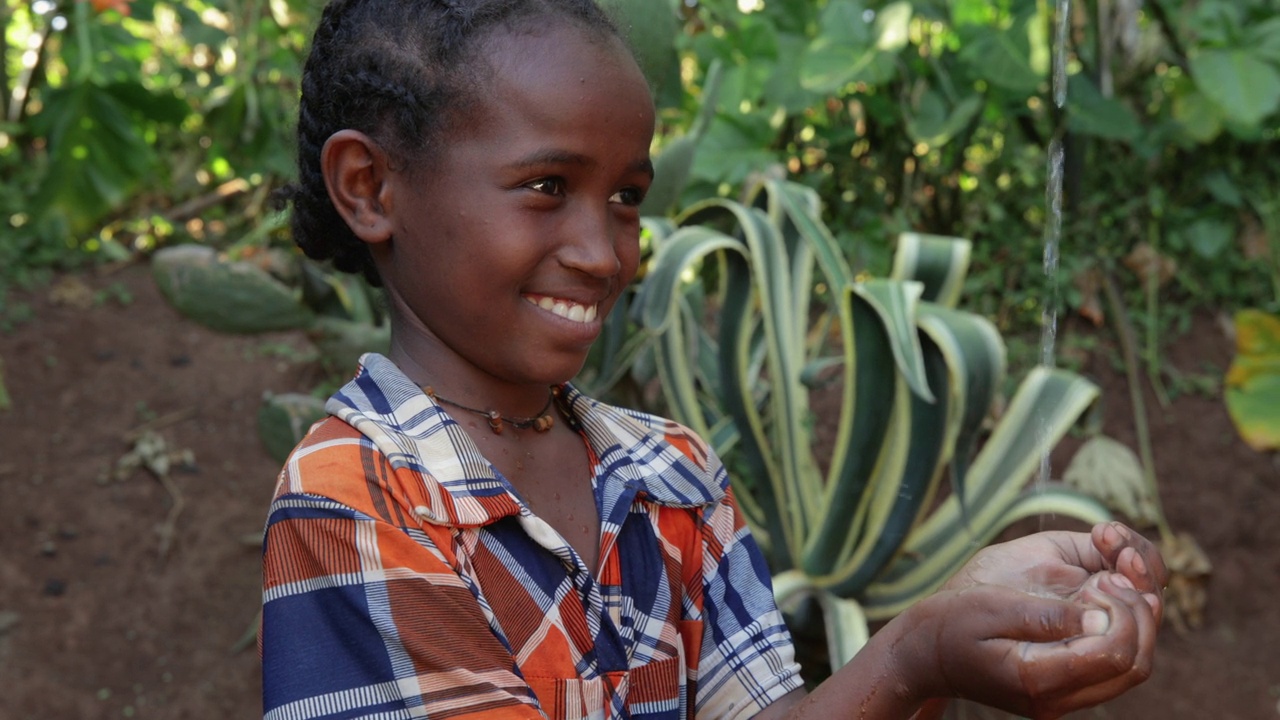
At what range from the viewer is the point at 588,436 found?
1097 mm

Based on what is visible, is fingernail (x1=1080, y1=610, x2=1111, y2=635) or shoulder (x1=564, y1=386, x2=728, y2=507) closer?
fingernail (x1=1080, y1=610, x2=1111, y2=635)

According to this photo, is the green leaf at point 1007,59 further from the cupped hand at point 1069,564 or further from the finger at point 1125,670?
the finger at point 1125,670

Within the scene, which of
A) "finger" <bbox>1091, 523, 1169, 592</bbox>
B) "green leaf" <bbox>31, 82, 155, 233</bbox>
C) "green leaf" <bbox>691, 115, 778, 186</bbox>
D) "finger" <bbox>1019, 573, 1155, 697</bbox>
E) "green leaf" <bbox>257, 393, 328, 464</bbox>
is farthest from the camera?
"green leaf" <bbox>31, 82, 155, 233</bbox>

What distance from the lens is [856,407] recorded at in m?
1.87

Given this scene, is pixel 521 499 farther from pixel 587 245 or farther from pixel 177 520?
pixel 177 520

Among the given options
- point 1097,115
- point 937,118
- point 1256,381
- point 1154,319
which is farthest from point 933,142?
point 1256,381

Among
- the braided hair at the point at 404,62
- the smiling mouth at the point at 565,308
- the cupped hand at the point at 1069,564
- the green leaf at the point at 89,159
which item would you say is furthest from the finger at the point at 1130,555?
the green leaf at the point at 89,159

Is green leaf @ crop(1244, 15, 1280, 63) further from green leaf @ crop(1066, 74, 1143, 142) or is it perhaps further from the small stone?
the small stone

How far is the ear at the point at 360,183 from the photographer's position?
3.23ft

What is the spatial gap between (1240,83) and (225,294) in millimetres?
2207

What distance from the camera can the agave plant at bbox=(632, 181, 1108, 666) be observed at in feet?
5.64

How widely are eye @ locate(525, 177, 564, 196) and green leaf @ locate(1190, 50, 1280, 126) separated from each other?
2246 mm

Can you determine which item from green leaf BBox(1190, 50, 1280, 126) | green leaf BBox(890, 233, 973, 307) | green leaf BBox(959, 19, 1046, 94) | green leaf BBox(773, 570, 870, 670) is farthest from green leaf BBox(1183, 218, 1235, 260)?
green leaf BBox(773, 570, 870, 670)

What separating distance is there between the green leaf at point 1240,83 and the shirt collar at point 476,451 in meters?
2.08
